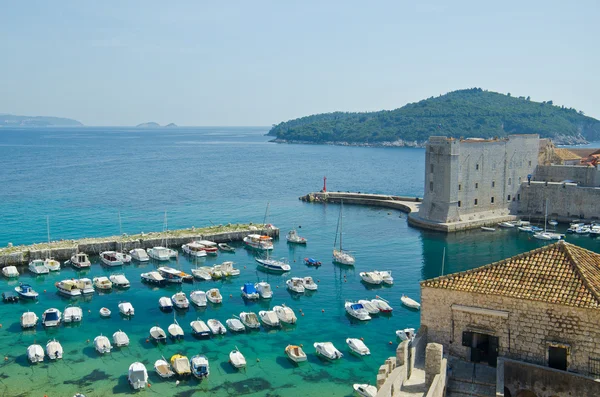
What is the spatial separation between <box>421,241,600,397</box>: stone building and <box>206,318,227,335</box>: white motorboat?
20048 mm

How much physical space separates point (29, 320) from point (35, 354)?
6162 mm

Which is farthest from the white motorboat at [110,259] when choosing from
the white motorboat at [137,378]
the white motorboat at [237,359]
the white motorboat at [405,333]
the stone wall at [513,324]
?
the stone wall at [513,324]

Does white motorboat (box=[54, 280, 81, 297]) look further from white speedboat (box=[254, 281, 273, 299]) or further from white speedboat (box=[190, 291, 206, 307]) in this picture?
white speedboat (box=[254, 281, 273, 299])

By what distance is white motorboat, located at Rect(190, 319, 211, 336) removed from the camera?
36.2 metres

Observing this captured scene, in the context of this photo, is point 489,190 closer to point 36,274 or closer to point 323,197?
point 323,197

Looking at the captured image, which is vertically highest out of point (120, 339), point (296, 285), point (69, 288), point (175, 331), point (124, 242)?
point (124, 242)

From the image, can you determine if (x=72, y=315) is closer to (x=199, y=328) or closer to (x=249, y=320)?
(x=199, y=328)

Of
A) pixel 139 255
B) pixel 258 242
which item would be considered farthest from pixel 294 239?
pixel 139 255

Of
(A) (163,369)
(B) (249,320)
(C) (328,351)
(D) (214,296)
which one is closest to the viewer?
(A) (163,369)

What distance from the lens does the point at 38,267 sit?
50.8 meters

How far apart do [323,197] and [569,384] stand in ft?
257

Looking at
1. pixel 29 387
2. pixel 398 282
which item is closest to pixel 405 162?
pixel 398 282

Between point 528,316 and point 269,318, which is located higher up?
point 528,316

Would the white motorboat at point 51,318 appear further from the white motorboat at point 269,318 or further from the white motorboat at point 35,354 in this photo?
the white motorboat at point 269,318
